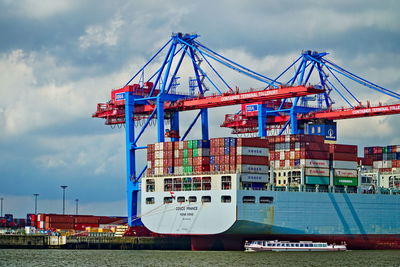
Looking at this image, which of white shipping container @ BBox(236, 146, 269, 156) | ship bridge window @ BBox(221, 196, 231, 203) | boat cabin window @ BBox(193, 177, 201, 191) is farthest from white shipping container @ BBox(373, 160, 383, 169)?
boat cabin window @ BBox(193, 177, 201, 191)

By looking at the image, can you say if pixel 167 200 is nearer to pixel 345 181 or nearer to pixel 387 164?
pixel 345 181

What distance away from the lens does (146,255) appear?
70.5 metres

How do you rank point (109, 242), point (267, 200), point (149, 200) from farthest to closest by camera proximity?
point (109, 242)
point (149, 200)
point (267, 200)

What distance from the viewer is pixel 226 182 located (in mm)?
73438

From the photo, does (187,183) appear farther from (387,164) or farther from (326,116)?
(387,164)

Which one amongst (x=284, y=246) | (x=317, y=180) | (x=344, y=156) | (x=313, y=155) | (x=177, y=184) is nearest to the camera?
(x=284, y=246)

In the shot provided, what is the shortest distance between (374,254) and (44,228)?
35490mm

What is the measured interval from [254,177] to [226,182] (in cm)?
259

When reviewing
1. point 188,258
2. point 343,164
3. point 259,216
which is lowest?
point 188,258

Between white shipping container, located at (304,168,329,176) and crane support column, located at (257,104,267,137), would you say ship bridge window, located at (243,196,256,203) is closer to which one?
white shipping container, located at (304,168,329,176)

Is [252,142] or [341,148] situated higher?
[252,142]

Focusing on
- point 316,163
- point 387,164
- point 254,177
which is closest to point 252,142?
point 254,177

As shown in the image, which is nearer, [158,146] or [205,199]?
[205,199]

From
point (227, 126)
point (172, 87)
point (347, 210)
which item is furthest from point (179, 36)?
point (347, 210)
